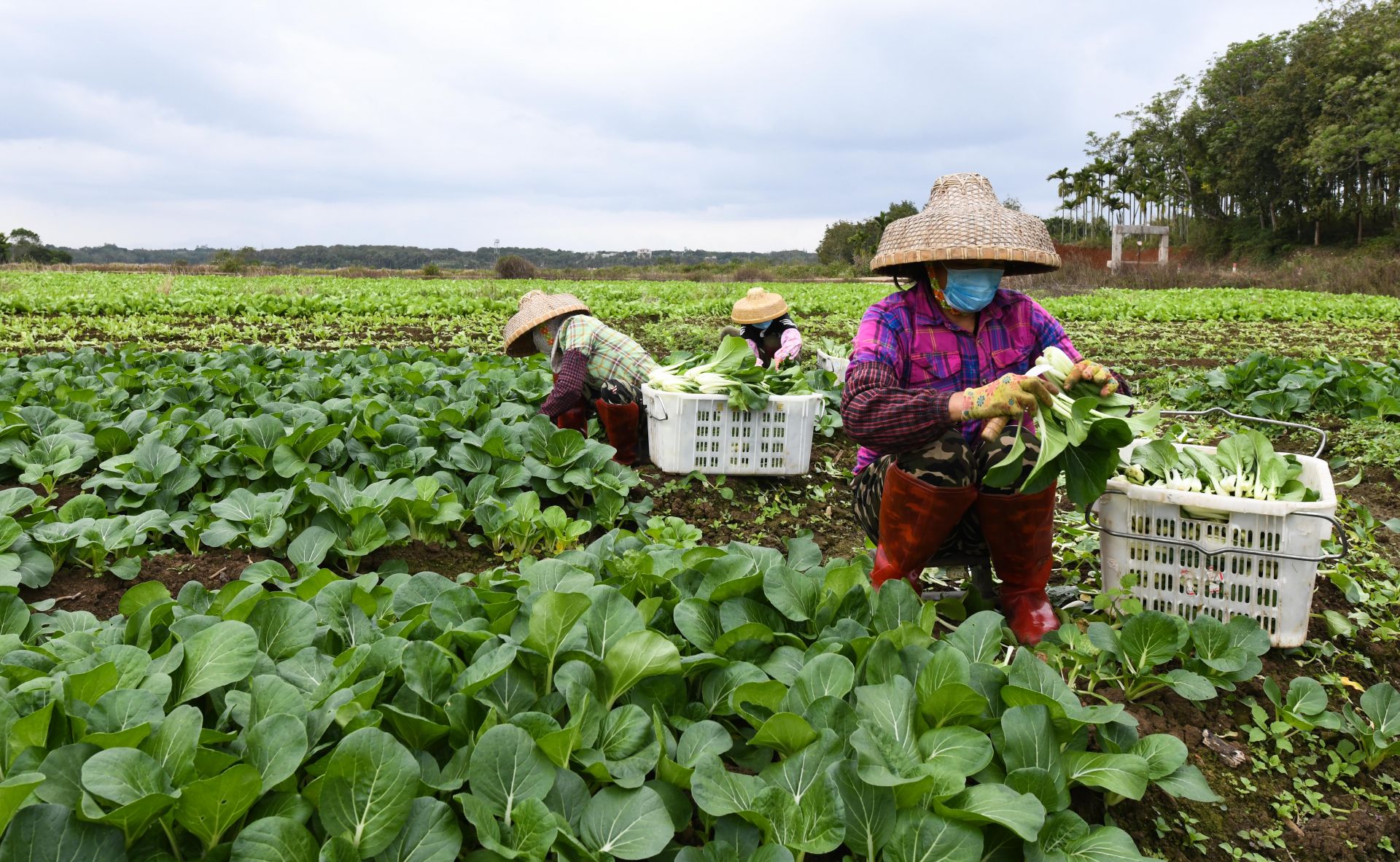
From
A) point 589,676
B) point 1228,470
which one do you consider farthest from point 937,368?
point 589,676

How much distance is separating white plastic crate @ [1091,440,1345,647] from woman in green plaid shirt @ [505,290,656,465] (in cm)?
254

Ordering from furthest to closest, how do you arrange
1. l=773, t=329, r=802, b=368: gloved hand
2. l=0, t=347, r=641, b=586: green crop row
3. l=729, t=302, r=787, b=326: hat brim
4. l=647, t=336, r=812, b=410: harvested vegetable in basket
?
1. l=729, t=302, r=787, b=326: hat brim
2. l=773, t=329, r=802, b=368: gloved hand
3. l=647, t=336, r=812, b=410: harvested vegetable in basket
4. l=0, t=347, r=641, b=586: green crop row

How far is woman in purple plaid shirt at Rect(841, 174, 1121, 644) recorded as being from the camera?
2.55 meters

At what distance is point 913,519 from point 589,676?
4.19 feet

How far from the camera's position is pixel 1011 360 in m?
2.76

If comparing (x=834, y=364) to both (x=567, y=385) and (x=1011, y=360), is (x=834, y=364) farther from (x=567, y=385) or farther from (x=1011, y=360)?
(x=1011, y=360)

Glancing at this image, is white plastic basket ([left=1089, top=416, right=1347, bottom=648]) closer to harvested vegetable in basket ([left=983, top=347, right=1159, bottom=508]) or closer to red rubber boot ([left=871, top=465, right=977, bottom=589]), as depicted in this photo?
harvested vegetable in basket ([left=983, top=347, right=1159, bottom=508])

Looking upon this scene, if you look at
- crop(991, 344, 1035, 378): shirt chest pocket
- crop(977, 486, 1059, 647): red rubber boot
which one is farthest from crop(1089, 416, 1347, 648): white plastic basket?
crop(991, 344, 1035, 378): shirt chest pocket

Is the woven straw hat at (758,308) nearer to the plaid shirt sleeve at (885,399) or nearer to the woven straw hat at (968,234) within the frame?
the woven straw hat at (968,234)

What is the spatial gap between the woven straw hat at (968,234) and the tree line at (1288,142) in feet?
127

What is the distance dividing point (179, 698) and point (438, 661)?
490 millimetres

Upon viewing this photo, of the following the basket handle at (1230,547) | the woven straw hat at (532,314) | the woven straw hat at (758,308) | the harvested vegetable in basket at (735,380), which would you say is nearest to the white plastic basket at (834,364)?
the woven straw hat at (758,308)

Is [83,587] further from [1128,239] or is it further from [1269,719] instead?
[1128,239]

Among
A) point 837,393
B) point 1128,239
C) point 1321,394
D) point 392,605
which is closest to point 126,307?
point 837,393
